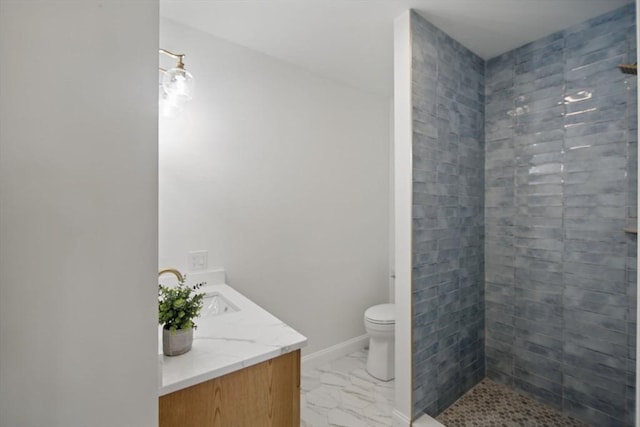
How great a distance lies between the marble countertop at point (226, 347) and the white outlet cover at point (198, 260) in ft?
2.10

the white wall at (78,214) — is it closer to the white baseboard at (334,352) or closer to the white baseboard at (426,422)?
the white baseboard at (426,422)

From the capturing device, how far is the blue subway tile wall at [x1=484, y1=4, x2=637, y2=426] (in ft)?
5.57

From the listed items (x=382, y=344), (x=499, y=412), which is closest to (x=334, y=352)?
(x=382, y=344)

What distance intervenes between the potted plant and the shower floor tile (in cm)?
175

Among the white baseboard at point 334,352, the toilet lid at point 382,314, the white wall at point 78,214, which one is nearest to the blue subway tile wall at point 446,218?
the toilet lid at point 382,314

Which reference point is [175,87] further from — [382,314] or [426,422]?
[426,422]

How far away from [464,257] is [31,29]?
233 centimetres

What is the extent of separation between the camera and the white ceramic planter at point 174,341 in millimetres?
1001

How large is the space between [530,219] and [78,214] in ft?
8.16

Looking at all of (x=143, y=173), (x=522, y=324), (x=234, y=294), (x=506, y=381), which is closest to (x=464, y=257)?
(x=522, y=324)

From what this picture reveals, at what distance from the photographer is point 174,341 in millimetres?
1003

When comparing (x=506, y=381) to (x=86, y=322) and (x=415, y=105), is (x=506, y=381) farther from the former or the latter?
(x=86, y=322)

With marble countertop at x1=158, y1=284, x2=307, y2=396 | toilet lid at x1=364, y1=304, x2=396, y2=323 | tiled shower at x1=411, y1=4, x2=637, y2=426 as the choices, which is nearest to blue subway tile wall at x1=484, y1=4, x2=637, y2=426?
tiled shower at x1=411, y1=4, x2=637, y2=426

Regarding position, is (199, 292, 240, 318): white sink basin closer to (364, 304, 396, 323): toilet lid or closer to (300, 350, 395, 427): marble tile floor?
(300, 350, 395, 427): marble tile floor
